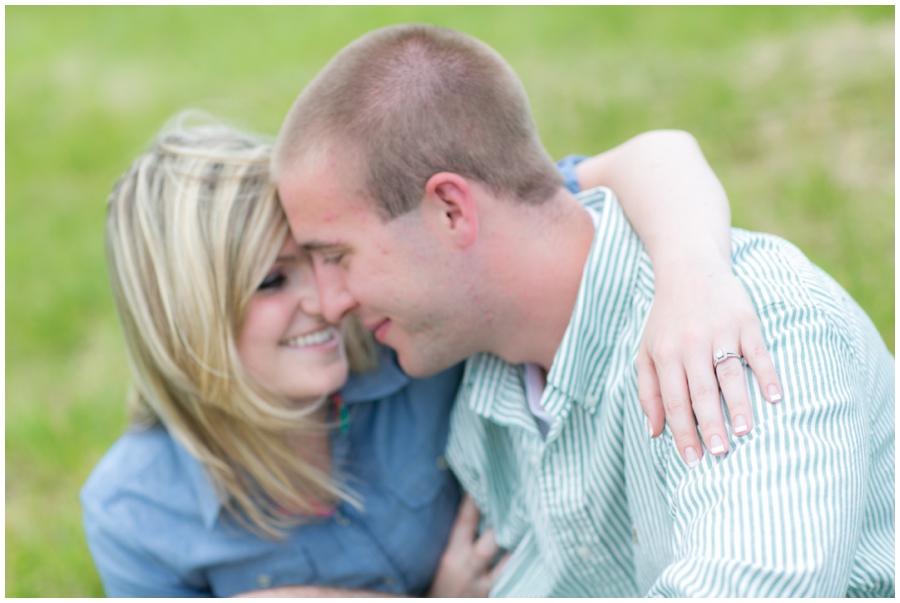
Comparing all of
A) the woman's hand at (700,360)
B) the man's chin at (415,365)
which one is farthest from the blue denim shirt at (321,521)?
the woman's hand at (700,360)

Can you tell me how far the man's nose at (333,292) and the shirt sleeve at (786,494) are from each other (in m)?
1.07

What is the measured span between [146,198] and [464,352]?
1000 millimetres

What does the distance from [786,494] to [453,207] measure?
104cm

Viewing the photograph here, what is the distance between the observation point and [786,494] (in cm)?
150

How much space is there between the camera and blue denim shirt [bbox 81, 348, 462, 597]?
263 centimetres

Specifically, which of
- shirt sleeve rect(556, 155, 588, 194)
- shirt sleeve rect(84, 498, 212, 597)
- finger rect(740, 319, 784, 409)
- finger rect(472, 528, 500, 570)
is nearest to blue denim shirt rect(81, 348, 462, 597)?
shirt sleeve rect(84, 498, 212, 597)

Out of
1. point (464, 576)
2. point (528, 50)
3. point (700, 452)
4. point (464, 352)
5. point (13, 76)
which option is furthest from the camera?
point (13, 76)

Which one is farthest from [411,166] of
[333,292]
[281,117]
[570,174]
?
[281,117]

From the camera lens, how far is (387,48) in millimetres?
2271

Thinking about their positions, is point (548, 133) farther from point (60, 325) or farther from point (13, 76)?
point (13, 76)

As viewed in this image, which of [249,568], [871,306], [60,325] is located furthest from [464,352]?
[60,325]

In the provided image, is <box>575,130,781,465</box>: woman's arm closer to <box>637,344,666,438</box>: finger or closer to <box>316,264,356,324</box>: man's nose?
<box>637,344,666,438</box>: finger

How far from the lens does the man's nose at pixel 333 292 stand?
2.45 metres

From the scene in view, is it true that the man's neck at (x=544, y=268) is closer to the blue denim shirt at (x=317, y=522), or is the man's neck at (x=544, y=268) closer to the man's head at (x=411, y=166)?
the man's head at (x=411, y=166)
